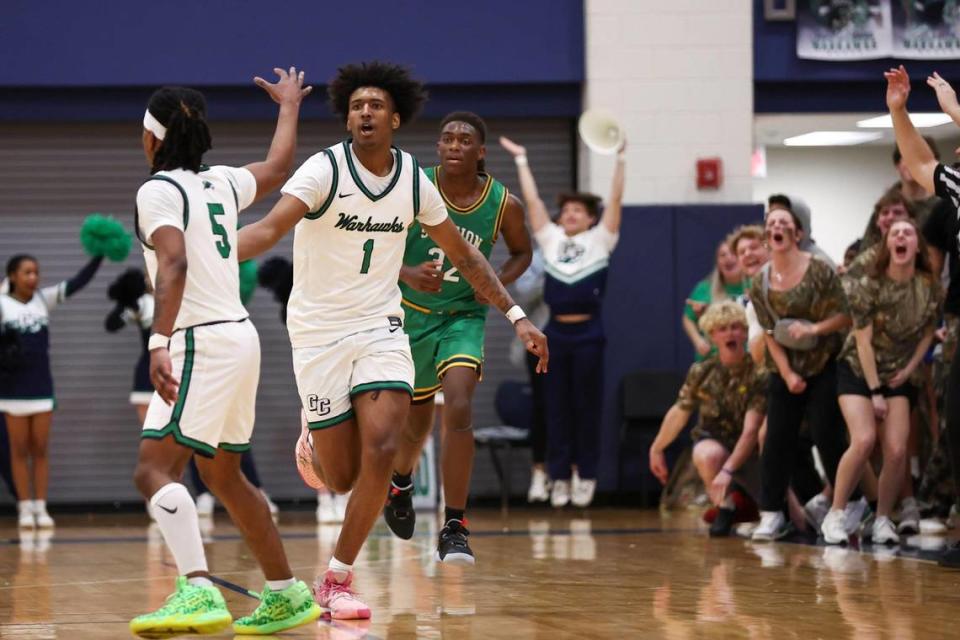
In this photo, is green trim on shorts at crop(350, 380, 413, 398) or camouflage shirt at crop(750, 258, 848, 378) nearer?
green trim on shorts at crop(350, 380, 413, 398)

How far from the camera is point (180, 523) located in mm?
4664

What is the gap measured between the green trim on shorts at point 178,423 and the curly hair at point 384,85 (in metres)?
1.51

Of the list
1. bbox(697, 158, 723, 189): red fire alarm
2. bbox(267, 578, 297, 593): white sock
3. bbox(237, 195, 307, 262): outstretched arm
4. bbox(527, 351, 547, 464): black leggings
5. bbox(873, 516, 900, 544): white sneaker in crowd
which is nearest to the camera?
bbox(267, 578, 297, 593): white sock

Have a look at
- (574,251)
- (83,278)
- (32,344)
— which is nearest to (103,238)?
(83,278)

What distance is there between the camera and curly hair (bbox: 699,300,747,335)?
30.3 ft

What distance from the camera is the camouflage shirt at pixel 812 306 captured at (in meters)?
8.45

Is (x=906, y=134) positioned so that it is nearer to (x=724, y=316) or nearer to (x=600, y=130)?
(x=724, y=316)

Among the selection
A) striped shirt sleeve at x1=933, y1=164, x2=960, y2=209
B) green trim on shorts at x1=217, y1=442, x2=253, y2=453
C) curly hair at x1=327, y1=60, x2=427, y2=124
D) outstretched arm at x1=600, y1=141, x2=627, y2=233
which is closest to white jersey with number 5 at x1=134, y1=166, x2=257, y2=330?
green trim on shorts at x1=217, y1=442, x2=253, y2=453

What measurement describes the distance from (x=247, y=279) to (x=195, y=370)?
684 cm

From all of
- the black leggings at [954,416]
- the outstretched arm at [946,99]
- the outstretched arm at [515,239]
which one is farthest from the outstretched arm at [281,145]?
the black leggings at [954,416]

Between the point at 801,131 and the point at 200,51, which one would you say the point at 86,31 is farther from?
the point at 801,131

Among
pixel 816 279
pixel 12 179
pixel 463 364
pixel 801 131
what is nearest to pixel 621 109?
pixel 801 131

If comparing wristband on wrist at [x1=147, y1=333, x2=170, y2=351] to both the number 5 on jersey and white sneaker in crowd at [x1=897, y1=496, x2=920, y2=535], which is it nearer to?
the number 5 on jersey

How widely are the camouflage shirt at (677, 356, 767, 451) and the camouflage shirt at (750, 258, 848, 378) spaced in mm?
615
